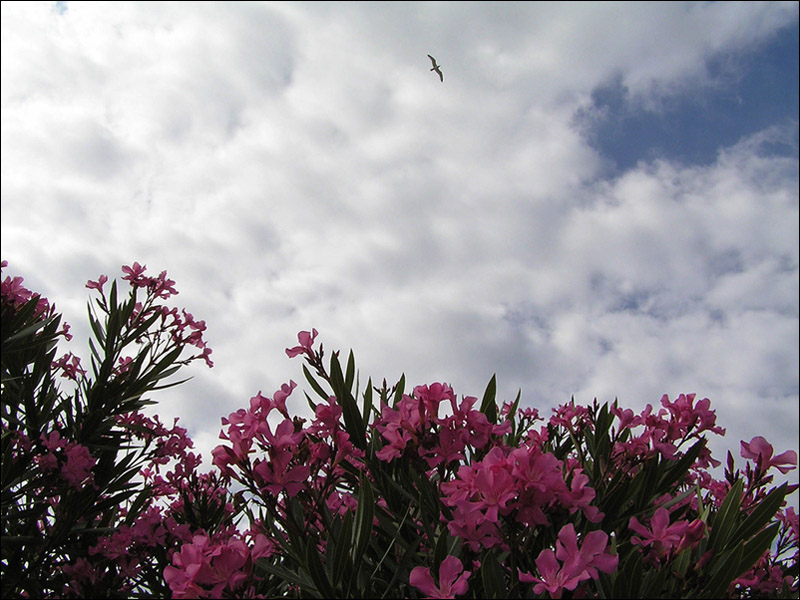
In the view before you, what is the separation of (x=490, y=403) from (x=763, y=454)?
0.92 m

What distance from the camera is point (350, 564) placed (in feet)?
5.17

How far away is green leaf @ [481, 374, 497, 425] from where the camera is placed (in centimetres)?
228

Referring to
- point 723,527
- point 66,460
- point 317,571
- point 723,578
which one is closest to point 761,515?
point 723,527

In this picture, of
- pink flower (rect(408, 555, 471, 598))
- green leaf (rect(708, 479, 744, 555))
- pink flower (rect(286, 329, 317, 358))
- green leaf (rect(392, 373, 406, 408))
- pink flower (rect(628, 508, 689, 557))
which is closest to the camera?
pink flower (rect(408, 555, 471, 598))

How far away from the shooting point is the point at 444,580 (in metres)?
1.46

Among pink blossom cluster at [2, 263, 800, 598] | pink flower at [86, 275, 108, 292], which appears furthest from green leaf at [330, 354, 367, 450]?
pink flower at [86, 275, 108, 292]

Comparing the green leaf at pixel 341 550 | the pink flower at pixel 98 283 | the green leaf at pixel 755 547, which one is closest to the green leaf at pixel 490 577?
the green leaf at pixel 341 550

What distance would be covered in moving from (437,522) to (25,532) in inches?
80.0

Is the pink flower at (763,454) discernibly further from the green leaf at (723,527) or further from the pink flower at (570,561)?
the pink flower at (570,561)

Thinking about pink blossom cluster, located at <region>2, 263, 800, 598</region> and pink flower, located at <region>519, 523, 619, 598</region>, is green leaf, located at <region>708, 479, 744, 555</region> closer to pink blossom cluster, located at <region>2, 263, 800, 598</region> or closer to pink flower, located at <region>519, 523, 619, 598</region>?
pink blossom cluster, located at <region>2, 263, 800, 598</region>

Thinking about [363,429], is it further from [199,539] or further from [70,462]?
[70,462]

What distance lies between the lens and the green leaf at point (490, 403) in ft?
7.49

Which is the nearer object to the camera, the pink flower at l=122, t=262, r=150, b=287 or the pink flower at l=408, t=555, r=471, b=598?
the pink flower at l=408, t=555, r=471, b=598

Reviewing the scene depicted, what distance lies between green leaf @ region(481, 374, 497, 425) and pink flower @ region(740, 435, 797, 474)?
0.85 metres
